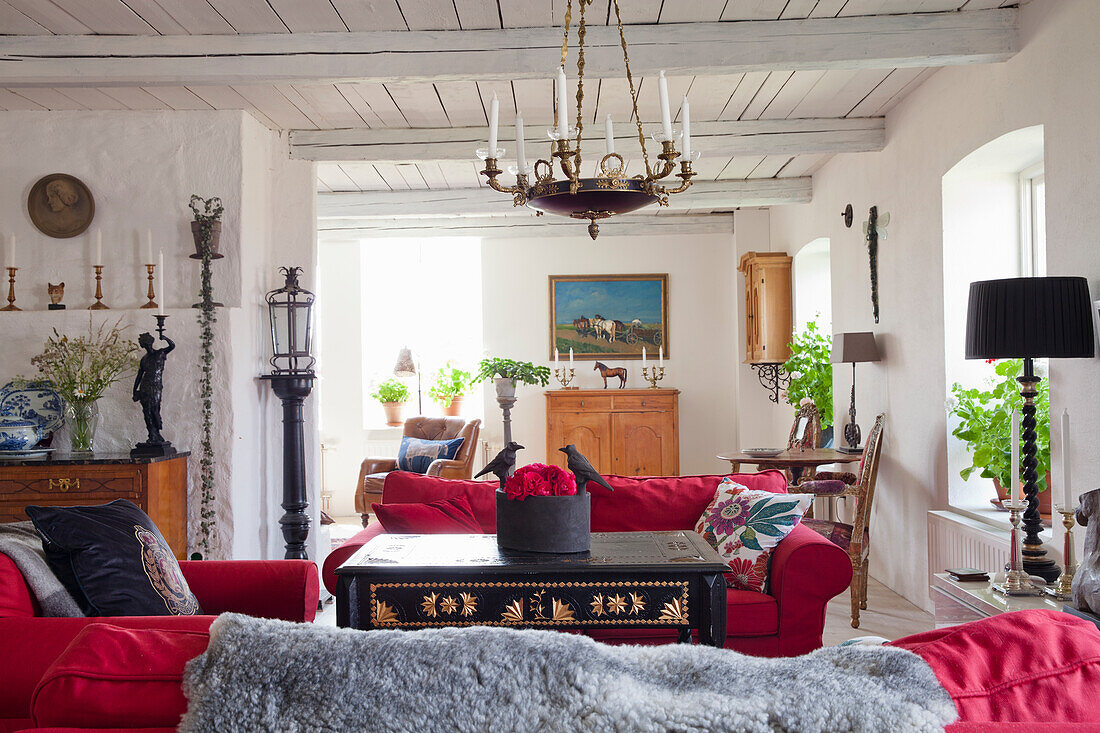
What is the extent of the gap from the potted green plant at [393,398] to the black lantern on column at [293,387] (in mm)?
3497

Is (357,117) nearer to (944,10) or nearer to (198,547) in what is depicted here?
(198,547)

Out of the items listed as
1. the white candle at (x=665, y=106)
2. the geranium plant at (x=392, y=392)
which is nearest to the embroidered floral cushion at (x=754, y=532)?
the white candle at (x=665, y=106)

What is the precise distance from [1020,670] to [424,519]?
8.44 feet

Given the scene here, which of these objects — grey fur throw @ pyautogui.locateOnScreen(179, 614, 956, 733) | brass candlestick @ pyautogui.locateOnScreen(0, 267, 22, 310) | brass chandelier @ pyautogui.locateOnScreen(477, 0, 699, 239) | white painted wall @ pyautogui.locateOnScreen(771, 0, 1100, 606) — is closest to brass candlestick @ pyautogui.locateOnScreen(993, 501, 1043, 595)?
white painted wall @ pyautogui.locateOnScreen(771, 0, 1100, 606)

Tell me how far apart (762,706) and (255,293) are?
4.35 m

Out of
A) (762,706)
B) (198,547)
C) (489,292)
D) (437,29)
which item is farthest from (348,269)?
(762,706)

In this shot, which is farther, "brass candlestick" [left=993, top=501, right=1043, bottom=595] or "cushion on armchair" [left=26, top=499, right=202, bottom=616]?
"brass candlestick" [left=993, top=501, right=1043, bottom=595]

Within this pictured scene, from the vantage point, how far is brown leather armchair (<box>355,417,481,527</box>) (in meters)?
6.69

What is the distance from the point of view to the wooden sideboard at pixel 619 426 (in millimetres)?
7629

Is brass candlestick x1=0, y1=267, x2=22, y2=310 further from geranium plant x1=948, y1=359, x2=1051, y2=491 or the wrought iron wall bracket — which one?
the wrought iron wall bracket

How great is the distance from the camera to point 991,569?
12.2 feet

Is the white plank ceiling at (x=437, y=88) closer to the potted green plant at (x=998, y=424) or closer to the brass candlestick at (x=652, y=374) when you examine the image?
the potted green plant at (x=998, y=424)

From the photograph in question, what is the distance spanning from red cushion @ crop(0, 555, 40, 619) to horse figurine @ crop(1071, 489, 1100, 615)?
264cm

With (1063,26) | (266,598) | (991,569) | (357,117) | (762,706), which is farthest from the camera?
(357,117)
